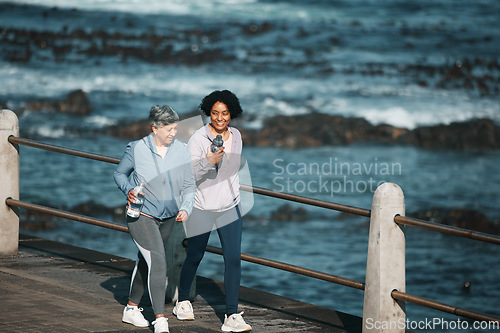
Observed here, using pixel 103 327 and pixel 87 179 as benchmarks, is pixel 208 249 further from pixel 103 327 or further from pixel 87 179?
pixel 87 179

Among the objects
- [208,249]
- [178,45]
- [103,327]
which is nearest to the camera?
[103,327]

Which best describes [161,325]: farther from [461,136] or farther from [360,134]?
[461,136]

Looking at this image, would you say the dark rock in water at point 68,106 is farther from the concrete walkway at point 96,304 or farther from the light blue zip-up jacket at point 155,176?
the light blue zip-up jacket at point 155,176

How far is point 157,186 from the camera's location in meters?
6.56

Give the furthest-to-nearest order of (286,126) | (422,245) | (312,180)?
(286,126)
(312,180)
(422,245)

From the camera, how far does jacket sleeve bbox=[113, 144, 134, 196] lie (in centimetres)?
651

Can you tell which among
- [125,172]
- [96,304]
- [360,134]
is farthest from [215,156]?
[360,134]

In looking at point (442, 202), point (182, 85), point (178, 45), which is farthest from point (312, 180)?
point (178, 45)

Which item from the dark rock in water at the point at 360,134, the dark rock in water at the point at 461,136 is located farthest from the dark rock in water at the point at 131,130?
the dark rock in water at the point at 461,136

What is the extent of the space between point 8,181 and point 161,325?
3037 mm

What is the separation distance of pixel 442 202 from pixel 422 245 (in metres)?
6.45

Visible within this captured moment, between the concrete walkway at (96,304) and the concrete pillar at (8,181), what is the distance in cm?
19

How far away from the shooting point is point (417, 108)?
158 feet

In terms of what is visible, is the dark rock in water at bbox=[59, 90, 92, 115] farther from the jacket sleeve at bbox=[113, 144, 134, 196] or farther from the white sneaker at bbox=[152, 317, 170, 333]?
the white sneaker at bbox=[152, 317, 170, 333]
